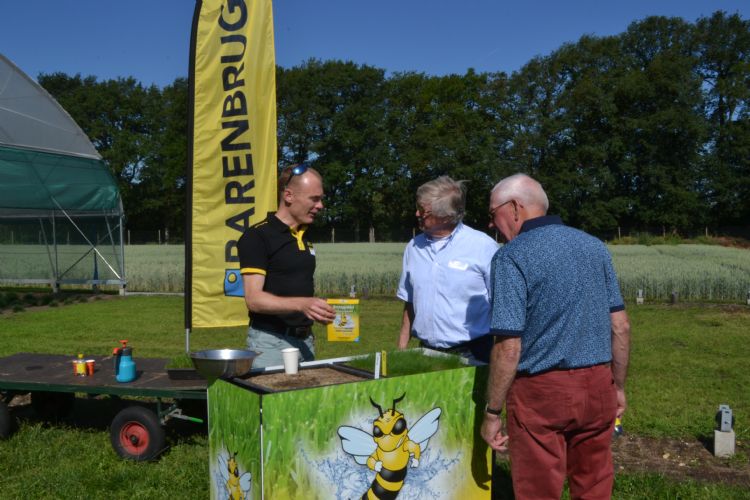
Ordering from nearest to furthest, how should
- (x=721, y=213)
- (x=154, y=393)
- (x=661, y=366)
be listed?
(x=154, y=393)
(x=661, y=366)
(x=721, y=213)

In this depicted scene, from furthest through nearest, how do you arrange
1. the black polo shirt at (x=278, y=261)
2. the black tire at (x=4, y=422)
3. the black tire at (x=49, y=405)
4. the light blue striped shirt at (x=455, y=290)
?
the black tire at (x=49, y=405), the black tire at (x=4, y=422), the light blue striped shirt at (x=455, y=290), the black polo shirt at (x=278, y=261)

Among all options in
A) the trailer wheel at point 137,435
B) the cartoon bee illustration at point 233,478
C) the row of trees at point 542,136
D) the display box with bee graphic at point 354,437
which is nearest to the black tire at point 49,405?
the trailer wheel at point 137,435

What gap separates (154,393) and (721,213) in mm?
57810

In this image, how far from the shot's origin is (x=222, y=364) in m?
3.06

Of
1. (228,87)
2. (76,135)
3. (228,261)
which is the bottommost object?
(228,261)

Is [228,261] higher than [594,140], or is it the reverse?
[594,140]

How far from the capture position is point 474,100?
61.0 m

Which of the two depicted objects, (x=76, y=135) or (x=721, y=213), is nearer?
(x=76, y=135)

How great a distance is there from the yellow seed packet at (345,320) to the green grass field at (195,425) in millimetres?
1600

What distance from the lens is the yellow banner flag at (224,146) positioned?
613 cm

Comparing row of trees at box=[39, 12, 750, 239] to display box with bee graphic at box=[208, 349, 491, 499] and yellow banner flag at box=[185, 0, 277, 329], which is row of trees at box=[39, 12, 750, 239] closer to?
yellow banner flag at box=[185, 0, 277, 329]

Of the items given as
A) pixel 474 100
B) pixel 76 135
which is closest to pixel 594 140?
pixel 474 100

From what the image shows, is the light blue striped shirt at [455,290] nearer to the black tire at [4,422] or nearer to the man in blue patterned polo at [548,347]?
the man in blue patterned polo at [548,347]

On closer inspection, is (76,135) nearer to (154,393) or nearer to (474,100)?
(154,393)
